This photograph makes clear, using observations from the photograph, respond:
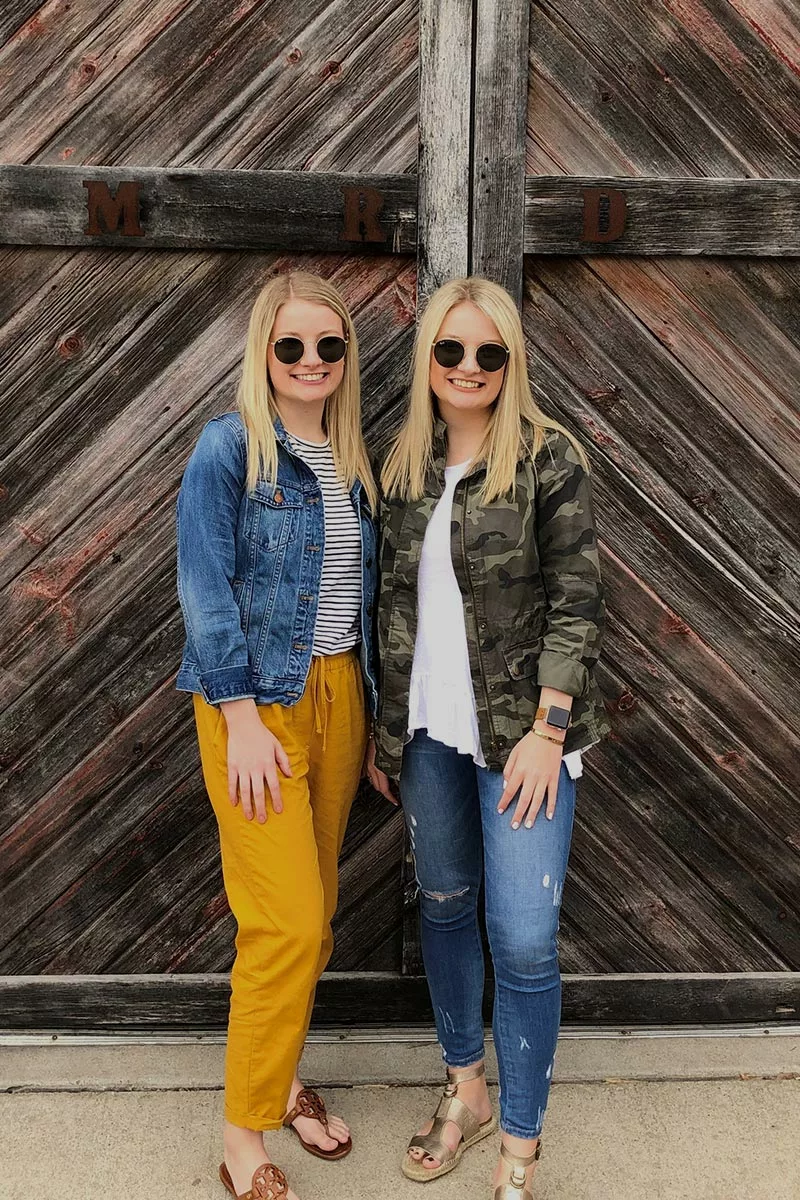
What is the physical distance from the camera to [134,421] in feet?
9.01

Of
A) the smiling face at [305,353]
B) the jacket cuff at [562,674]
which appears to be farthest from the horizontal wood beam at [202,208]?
the jacket cuff at [562,674]

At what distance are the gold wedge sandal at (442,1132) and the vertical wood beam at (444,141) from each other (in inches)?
81.6

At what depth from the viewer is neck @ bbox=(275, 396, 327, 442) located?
229 cm

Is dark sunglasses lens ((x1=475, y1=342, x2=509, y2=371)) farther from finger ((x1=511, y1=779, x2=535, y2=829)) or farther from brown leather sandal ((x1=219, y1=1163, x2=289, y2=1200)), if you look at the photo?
brown leather sandal ((x1=219, y1=1163, x2=289, y2=1200))

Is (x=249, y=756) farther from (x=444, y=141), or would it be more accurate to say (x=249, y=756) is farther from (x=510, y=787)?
(x=444, y=141)

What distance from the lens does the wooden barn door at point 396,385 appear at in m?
2.62

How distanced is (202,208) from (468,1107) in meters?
2.42

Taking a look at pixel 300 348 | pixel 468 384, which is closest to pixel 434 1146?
pixel 468 384

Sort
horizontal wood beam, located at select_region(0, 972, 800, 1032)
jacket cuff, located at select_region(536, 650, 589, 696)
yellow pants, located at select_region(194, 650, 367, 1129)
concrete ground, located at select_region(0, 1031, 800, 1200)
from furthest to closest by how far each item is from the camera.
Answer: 1. horizontal wood beam, located at select_region(0, 972, 800, 1032)
2. concrete ground, located at select_region(0, 1031, 800, 1200)
3. yellow pants, located at select_region(194, 650, 367, 1129)
4. jacket cuff, located at select_region(536, 650, 589, 696)

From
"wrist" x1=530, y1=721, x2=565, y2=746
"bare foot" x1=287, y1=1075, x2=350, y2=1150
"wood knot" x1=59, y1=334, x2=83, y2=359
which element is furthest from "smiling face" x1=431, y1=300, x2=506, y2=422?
"bare foot" x1=287, y1=1075, x2=350, y2=1150

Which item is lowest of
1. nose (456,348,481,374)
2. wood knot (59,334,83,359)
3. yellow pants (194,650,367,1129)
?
yellow pants (194,650,367,1129)

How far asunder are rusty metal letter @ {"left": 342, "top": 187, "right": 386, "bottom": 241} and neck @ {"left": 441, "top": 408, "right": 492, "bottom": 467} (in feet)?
Answer: 2.21

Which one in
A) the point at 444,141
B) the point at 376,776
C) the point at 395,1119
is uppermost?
the point at 444,141

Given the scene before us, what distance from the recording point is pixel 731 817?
2.98 metres
